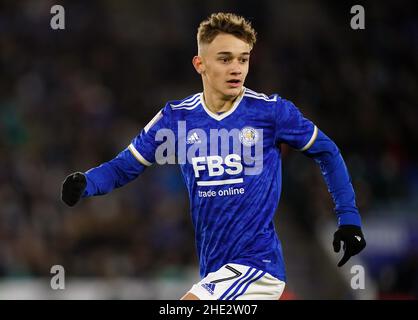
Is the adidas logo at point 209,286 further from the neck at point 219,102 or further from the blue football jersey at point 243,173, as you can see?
the neck at point 219,102

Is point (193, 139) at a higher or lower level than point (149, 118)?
lower

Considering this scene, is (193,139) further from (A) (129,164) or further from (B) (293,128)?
(B) (293,128)

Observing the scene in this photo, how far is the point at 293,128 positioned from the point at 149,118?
28.9 feet

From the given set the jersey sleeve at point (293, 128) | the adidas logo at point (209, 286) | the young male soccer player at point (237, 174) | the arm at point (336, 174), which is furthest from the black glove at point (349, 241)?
the adidas logo at point (209, 286)

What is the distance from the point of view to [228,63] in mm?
5426

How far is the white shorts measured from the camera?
5320 mm

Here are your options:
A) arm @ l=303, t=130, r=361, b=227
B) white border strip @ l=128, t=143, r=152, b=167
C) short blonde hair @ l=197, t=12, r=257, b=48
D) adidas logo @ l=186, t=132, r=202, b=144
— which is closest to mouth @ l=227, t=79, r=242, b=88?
short blonde hair @ l=197, t=12, r=257, b=48

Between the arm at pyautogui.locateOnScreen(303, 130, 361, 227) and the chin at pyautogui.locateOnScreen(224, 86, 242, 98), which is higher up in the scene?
the chin at pyautogui.locateOnScreen(224, 86, 242, 98)

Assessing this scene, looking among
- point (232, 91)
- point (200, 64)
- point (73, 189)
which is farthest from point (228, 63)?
point (73, 189)

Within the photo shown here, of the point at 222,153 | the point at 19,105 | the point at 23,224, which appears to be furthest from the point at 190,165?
the point at 19,105

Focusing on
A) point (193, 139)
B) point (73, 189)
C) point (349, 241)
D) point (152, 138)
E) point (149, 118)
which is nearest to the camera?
point (349, 241)

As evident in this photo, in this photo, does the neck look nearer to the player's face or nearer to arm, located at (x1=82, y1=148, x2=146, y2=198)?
the player's face
